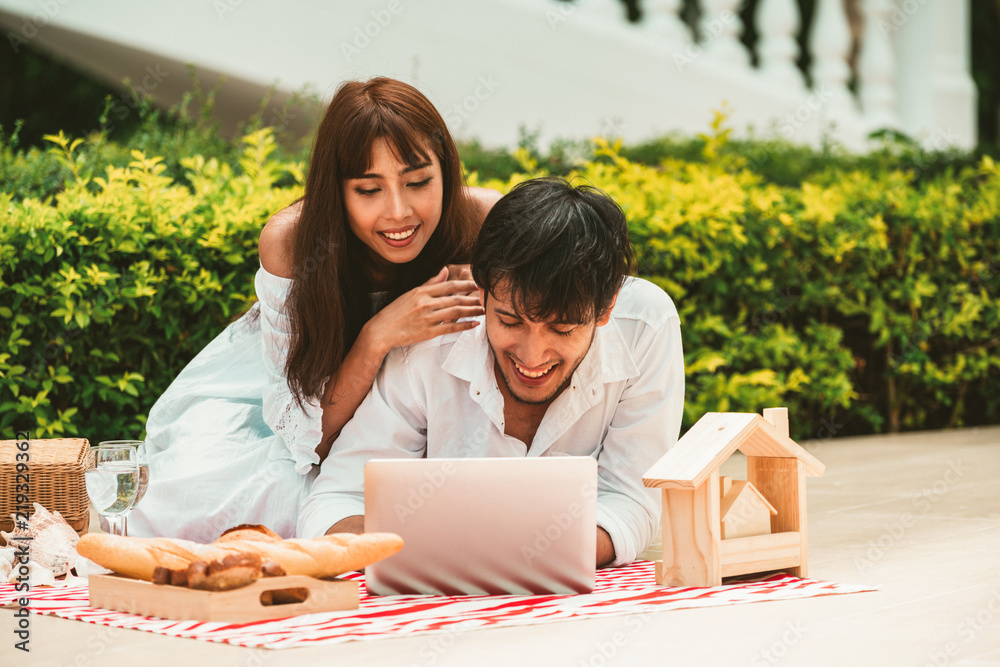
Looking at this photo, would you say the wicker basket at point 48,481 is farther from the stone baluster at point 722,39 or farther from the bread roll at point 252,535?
the stone baluster at point 722,39

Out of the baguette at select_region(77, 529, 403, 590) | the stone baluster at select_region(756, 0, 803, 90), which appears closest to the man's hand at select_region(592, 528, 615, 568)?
the baguette at select_region(77, 529, 403, 590)

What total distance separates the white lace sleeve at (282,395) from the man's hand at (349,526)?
54 centimetres

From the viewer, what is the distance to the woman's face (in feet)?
11.1

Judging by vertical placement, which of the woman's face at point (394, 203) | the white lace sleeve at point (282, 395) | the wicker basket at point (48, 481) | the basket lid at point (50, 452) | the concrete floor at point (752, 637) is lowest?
the concrete floor at point (752, 637)

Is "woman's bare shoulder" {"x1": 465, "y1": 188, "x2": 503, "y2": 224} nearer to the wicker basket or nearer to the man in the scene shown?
the man

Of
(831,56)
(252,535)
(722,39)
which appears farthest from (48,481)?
(831,56)

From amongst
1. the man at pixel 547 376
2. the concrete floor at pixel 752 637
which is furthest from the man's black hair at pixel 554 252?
the concrete floor at pixel 752 637

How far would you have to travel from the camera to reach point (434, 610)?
2.36 m

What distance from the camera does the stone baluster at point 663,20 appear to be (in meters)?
8.79

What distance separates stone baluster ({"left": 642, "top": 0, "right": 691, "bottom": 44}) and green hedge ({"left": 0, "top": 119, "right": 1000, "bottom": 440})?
4.07ft

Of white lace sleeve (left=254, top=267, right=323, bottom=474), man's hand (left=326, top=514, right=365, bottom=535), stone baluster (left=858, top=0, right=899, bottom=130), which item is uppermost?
stone baluster (left=858, top=0, right=899, bottom=130)

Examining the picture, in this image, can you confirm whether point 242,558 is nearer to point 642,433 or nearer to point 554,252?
point 554,252

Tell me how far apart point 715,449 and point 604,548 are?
462 mm

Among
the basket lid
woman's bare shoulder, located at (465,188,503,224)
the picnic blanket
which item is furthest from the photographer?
woman's bare shoulder, located at (465,188,503,224)
